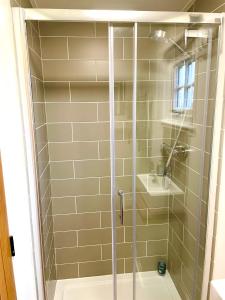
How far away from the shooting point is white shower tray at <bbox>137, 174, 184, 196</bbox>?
1.84 metres

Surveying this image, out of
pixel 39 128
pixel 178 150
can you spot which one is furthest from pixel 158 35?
pixel 39 128

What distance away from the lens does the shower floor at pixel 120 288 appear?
1.90 metres

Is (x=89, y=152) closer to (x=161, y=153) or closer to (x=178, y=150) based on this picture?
(x=161, y=153)

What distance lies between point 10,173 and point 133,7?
5.08 feet

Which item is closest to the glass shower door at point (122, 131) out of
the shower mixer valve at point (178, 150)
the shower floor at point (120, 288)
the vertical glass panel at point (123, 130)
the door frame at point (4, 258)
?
the vertical glass panel at point (123, 130)

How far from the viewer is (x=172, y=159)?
1.90m

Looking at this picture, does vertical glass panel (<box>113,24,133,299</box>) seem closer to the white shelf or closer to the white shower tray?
the white shower tray

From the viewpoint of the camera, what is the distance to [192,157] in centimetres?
165

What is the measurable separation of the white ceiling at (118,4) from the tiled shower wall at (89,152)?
13cm

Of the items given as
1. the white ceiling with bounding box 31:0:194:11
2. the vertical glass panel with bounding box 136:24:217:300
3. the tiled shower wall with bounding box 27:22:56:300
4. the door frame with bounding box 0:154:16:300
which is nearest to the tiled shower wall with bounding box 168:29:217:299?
the vertical glass panel with bounding box 136:24:217:300

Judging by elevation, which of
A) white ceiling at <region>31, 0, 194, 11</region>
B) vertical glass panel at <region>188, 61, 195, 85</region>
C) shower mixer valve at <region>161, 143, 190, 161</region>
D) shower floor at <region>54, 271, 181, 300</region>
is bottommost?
shower floor at <region>54, 271, 181, 300</region>

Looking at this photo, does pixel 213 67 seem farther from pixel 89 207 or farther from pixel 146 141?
pixel 89 207

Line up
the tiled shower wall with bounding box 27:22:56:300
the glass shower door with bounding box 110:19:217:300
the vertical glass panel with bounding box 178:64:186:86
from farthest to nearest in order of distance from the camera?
the vertical glass panel with bounding box 178:64:186:86, the glass shower door with bounding box 110:19:217:300, the tiled shower wall with bounding box 27:22:56:300

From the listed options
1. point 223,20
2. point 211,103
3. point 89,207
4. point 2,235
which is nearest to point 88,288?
point 89,207
